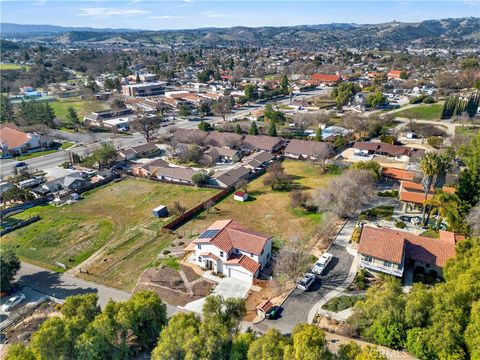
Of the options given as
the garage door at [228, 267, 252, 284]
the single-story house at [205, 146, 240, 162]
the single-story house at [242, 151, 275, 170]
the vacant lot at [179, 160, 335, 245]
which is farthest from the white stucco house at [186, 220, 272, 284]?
the single-story house at [205, 146, 240, 162]

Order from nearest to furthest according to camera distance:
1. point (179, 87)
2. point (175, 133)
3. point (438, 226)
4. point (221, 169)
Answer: point (438, 226) → point (221, 169) → point (175, 133) → point (179, 87)

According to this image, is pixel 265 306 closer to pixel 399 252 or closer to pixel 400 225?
pixel 399 252

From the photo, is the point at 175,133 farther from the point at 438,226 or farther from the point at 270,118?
the point at 438,226

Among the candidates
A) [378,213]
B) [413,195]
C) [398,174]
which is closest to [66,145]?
[378,213]

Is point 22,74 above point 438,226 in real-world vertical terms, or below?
above

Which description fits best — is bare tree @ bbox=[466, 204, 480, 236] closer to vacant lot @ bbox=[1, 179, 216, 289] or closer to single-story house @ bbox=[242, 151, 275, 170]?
vacant lot @ bbox=[1, 179, 216, 289]

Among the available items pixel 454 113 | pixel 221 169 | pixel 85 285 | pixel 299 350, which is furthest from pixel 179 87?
pixel 299 350
